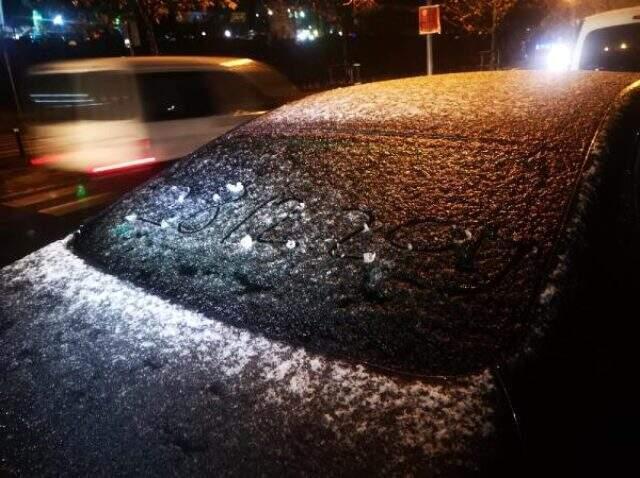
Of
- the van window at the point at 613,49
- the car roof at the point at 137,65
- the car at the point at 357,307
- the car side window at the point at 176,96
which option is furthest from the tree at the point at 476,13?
the car at the point at 357,307

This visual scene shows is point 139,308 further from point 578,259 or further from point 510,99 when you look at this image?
point 510,99

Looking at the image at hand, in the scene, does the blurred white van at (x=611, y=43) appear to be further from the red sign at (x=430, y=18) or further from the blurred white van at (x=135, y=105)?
the red sign at (x=430, y=18)

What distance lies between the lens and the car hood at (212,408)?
3.21ft

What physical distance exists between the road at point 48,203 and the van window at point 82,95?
0.80 meters

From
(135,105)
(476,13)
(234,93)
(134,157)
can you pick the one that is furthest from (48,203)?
(476,13)

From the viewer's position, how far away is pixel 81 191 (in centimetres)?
741

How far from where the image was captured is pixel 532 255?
126 centimetres

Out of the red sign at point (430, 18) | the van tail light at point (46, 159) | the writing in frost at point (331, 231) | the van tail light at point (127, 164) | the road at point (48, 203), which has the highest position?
the red sign at point (430, 18)

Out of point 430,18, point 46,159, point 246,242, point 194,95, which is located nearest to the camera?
point 246,242

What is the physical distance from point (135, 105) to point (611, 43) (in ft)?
17.8

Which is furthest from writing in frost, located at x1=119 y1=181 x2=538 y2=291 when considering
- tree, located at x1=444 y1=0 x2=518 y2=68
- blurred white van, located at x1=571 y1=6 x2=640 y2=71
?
tree, located at x1=444 y1=0 x2=518 y2=68

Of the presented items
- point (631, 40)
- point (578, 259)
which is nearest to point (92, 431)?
point (578, 259)

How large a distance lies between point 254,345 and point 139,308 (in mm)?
449

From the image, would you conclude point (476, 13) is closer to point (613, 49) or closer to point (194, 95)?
point (613, 49)
